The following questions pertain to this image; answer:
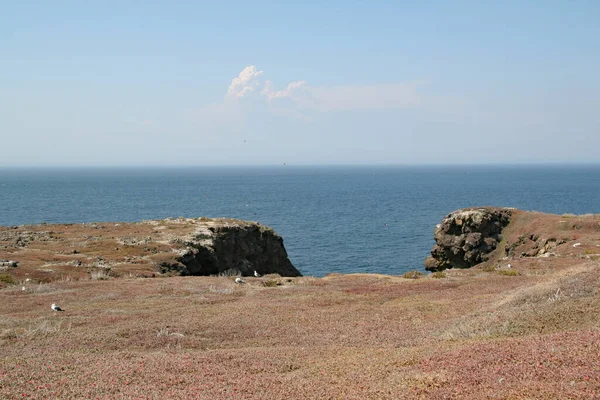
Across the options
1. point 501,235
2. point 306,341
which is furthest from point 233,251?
point 306,341

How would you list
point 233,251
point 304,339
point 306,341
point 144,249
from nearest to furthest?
point 306,341, point 304,339, point 144,249, point 233,251

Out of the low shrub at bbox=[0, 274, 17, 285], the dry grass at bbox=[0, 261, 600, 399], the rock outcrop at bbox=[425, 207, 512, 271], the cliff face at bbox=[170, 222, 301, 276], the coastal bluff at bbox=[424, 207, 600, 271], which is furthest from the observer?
the rock outcrop at bbox=[425, 207, 512, 271]

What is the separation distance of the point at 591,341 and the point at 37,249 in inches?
2002

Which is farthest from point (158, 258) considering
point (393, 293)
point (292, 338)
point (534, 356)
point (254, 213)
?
point (254, 213)

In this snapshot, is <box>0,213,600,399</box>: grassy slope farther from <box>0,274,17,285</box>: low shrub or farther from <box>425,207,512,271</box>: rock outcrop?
<box>425,207,512,271</box>: rock outcrop

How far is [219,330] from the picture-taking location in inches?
896

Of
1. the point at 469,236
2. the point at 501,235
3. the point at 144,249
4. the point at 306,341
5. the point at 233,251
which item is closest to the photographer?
the point at 306,341

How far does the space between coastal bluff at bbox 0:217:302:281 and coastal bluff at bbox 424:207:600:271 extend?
79.5ft

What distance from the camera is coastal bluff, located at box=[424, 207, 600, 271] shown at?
59094 mm

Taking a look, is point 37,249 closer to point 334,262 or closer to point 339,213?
point 334,262

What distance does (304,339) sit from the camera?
20.9m

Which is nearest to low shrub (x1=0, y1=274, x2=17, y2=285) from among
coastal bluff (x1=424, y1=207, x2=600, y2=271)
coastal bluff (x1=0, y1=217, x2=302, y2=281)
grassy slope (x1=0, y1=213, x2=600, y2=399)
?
coastal bluff (x1=0, y1=217, x2=302, y2=281)

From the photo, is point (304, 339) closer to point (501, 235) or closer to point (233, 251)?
point (233, 251)

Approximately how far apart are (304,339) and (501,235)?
60456 millimetres
